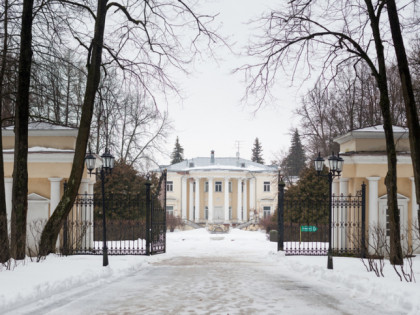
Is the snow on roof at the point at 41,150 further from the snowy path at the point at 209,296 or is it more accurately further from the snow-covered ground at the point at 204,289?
the snowy path at the point at 209,296

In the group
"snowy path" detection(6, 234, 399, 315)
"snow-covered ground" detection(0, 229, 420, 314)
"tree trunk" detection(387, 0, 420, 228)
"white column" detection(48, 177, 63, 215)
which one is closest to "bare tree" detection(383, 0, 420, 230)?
"tree trunk" detection(387, 0, 420, 228)

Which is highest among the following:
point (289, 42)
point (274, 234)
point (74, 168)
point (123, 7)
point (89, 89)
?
point (123, 7)

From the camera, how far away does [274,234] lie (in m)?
30.6

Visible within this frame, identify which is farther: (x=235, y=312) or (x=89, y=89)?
(x=89, y=89)

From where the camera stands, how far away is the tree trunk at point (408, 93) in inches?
483

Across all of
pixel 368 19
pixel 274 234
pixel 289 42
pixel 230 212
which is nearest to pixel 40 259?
pixel 289 42

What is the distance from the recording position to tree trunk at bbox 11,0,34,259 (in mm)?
13359

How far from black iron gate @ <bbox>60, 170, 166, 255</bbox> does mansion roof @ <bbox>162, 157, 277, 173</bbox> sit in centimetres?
3452

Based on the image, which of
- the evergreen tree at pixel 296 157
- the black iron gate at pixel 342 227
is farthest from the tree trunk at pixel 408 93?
the evergreen tree at pixel 296 157

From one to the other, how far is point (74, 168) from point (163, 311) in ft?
23.7

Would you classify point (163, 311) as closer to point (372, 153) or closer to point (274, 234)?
point (372, 153)

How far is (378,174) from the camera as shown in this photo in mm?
19000

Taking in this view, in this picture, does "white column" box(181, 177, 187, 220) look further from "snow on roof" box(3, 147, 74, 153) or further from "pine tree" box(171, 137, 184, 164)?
"snow on roof" box(3, 147, 74, 153)

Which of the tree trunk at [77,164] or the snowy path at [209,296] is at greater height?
the tree trunk at [77,164]
